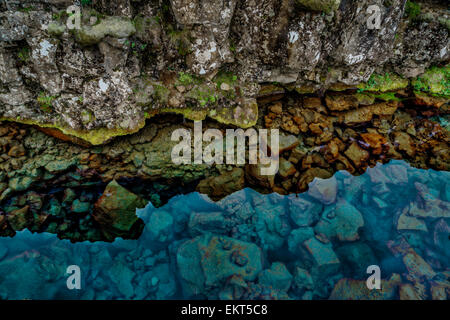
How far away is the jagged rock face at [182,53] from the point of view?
4949mm

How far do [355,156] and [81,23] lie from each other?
6928mm

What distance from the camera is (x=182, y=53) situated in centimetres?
571

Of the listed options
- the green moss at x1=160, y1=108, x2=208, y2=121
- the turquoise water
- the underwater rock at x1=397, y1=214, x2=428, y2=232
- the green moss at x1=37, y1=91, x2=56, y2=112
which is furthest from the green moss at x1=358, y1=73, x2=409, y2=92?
the green moss at x1=37, y1=91, x2=56, y2=112

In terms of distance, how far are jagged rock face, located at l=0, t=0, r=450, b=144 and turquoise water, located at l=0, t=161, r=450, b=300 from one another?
7.78 ft

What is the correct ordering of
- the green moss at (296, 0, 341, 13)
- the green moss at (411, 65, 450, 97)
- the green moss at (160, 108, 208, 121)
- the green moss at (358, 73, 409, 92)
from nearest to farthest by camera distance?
the green moss at (296, 0, 341, 13), the green moss at (160, 108, 208, 121), the green moss at (358, 73, 409, 92), the green moss at (411, 65, 450, 97)

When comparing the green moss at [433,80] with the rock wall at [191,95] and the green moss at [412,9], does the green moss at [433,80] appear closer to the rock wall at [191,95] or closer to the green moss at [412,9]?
the rock wall at [191,95]

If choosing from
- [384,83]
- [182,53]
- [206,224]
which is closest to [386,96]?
[384,83]

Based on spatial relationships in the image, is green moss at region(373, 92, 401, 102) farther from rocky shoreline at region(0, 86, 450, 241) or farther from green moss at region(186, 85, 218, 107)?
green moss at region(186, 85, 218, 107)

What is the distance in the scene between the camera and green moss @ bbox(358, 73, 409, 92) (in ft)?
22.7

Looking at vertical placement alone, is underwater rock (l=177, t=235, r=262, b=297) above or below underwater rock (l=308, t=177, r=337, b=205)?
below

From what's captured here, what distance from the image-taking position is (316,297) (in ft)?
16.8

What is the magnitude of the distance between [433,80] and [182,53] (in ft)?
22.3

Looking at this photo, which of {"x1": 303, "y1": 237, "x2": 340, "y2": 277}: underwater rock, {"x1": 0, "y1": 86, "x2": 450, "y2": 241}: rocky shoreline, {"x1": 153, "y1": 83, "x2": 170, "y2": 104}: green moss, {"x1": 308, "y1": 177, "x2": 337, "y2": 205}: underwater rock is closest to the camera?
{"x1": 303, "y1": 237, "x2": 340, "y2": 277}: underwater rock

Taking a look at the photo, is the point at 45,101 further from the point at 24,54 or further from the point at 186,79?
the point at 186,79
